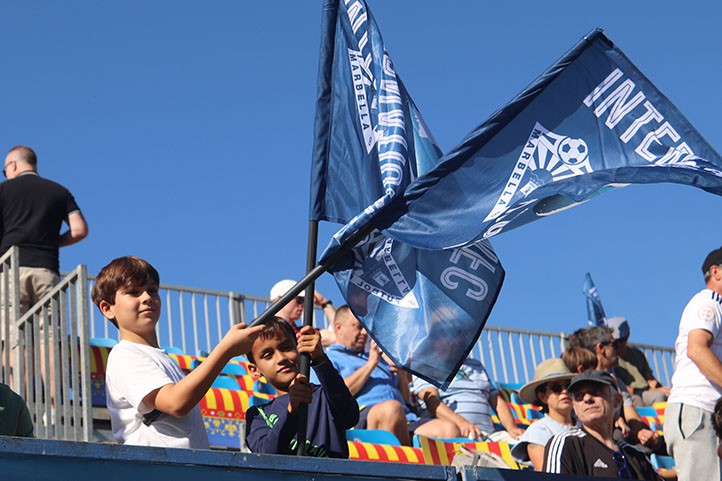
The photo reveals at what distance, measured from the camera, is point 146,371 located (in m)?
4.32

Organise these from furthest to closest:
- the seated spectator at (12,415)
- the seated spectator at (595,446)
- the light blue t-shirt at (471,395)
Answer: the light blue t-shirt at (471,395) < the seated spectator at (595,446) < the seated spectator at (12,415)

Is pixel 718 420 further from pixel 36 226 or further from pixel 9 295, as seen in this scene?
pixel 36 226

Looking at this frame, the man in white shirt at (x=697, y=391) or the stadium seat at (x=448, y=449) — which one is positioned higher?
the man in white shirt at (x=697, y=391)

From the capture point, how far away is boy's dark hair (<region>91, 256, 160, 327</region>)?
15.0 feet

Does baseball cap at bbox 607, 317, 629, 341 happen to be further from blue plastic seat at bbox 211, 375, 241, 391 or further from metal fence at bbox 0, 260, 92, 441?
metal fence at bbox 0, 260, 92, 441

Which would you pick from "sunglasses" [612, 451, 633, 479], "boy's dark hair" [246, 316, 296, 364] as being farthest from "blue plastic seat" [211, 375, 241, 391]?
"boy's dark hair" [246, 316, 296, 364]

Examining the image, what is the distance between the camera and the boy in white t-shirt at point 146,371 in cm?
406

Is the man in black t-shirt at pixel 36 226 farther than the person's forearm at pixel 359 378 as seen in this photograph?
Yes

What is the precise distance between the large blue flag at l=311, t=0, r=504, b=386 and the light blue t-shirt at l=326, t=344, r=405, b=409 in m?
3.93

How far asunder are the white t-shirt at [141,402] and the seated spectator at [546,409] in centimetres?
290

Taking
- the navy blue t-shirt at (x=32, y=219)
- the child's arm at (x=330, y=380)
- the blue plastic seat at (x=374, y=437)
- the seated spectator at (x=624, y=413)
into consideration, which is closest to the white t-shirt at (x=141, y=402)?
the child's arm at (x=330, y=380)

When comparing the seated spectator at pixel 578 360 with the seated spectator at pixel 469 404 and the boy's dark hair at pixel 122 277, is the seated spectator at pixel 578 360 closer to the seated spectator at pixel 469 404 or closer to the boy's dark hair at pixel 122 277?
the seated spectator at pixel 469 404


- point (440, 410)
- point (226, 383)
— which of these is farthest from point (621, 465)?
point (226, 383)

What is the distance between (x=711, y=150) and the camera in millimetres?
4285
